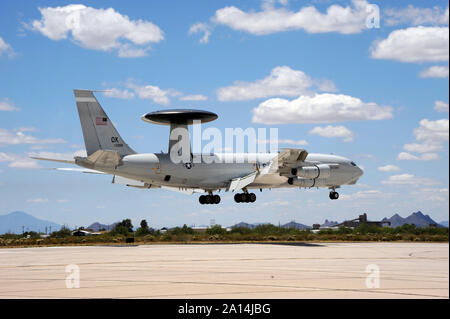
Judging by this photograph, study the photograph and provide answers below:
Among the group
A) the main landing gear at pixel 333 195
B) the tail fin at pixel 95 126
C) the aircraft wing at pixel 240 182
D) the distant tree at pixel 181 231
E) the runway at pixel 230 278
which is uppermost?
the tail fin at pixel 95 126

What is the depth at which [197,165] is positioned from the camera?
50.6 m

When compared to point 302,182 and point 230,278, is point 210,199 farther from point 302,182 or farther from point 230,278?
point 230,278

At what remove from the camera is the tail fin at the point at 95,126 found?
149 feet

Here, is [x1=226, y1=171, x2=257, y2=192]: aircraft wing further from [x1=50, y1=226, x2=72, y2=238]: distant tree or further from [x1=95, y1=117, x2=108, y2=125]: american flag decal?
[x1=50, y1=226, x2=72, y2=238]: distant tree

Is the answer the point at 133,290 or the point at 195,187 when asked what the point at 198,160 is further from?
the point at 133,290

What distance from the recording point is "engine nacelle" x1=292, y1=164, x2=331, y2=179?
160 ft

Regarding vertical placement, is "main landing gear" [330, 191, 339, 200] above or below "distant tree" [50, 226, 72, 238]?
above

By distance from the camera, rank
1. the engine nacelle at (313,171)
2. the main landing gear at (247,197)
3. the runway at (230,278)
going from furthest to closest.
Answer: the main landing gear at (247,197)
the engine nacelle at (313,171)
the runway at (230,278)

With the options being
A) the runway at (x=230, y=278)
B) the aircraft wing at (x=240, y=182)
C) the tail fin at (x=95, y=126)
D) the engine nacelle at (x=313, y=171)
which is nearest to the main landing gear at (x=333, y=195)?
the engine nacelle at (x=313, y=171)

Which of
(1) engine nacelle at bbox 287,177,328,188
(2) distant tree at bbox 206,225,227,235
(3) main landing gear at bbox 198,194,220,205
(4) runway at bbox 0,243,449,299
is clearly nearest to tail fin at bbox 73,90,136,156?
(3) main landing gear at bbox 198,194,220,205

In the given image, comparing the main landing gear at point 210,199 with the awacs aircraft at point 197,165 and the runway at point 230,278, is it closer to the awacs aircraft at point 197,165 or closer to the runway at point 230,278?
the awacs aircraft at point 197,165

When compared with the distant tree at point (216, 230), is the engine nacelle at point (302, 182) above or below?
above

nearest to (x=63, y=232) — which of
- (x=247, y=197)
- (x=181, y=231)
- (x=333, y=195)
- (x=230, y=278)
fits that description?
(x=181, y=231)
